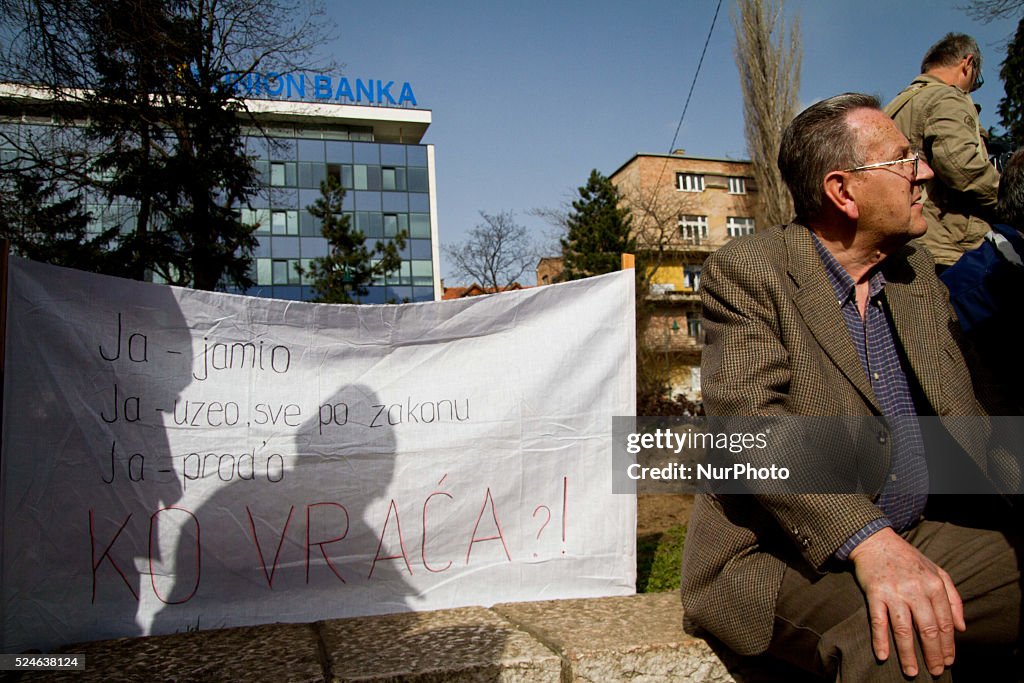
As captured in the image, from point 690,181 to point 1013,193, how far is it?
5387 cm

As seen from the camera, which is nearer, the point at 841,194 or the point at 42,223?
the point at 841,194

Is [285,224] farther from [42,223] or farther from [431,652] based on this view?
[431,652]

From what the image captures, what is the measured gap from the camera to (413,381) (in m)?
3.05

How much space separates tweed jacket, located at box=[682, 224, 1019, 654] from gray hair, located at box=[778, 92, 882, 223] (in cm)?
22

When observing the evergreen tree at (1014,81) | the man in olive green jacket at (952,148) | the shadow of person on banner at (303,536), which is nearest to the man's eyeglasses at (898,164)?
the man in olive green jacket at (952,148)

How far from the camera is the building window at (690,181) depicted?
5294cm

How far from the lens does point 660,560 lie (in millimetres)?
4398

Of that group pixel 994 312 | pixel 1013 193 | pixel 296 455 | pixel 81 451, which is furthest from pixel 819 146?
pixel 81 451

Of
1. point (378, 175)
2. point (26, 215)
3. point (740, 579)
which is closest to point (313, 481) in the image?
point (740, 579)

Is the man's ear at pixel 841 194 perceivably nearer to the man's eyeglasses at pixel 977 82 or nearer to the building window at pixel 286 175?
the man's eyeglasses at pixel 977 82

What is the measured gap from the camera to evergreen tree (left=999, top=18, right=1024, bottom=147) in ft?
30.9

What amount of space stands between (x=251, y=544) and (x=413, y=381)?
0.87 m

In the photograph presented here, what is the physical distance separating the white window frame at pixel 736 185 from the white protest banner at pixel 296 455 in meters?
54.2

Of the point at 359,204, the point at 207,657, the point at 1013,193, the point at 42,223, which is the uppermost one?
the point at 359,204
